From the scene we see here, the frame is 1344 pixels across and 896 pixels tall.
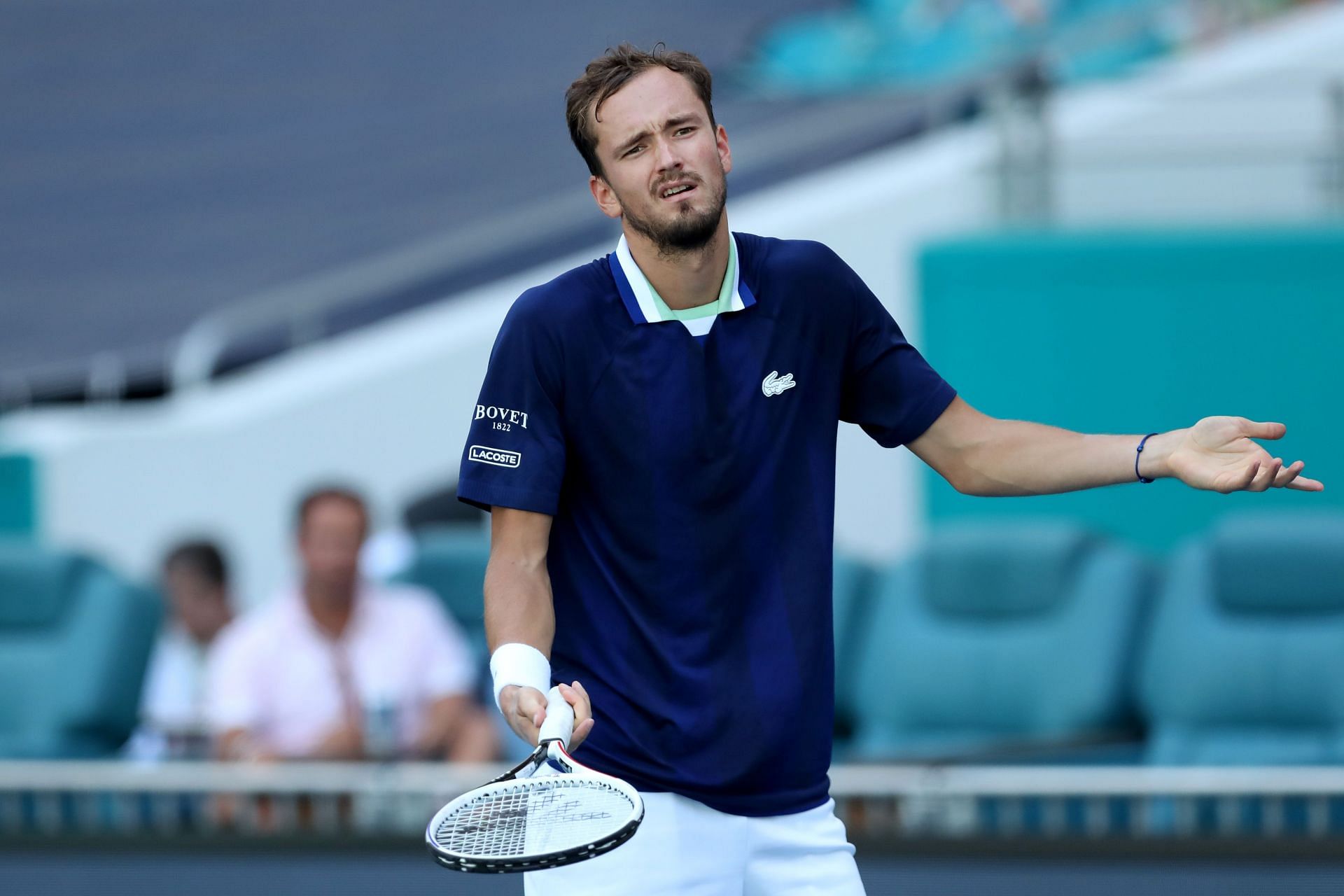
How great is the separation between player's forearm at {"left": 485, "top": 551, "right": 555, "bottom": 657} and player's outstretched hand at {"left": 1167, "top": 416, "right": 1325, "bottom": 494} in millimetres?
798

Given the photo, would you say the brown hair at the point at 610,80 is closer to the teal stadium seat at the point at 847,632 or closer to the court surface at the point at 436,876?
the court surface at the point at 436,876

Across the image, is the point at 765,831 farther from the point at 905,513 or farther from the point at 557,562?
the point at 905,513

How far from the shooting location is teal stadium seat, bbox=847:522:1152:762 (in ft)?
16.9

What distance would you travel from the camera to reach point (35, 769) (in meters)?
4.43

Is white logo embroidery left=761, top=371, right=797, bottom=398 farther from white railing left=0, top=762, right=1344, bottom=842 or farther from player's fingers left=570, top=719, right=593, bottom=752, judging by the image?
white railing left=0, top=762, right=1344, bottom=842

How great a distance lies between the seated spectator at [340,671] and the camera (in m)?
5.18

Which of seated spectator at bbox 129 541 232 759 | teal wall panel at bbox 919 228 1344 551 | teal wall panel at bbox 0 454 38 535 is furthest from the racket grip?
teal wall panel at bbox 0 454 38 535

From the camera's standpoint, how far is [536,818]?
7.10ft

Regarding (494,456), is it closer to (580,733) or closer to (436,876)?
(580,733)

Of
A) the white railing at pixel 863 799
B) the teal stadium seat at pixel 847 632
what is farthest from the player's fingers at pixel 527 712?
the teal stadium seat at pixel 847 632

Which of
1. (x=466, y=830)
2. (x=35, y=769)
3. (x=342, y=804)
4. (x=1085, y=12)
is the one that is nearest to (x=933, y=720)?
(x=342, y=804)

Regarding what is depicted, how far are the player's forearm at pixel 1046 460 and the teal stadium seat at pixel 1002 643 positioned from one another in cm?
258

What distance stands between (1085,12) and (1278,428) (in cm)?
978

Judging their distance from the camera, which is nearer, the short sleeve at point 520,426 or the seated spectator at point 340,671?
the short sleeve at point 520,426
